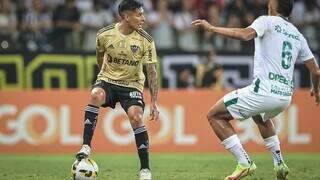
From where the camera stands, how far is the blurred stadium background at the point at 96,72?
55.7 ft

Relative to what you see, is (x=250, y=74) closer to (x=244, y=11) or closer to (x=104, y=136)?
(x=244, y=11)

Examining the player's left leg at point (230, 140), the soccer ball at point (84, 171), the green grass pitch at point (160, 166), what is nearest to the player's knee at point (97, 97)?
the soccer ball at point (84, 171)

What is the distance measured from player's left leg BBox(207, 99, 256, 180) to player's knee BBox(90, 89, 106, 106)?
1.49 metres

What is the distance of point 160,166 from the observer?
13266mm

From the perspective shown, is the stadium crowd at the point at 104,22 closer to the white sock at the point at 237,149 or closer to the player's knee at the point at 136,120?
the player's knee at the point at 136,120

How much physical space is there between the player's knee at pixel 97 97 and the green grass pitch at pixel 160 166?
130 cm

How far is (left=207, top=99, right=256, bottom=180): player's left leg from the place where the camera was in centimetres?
983

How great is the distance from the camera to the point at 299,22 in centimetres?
1984

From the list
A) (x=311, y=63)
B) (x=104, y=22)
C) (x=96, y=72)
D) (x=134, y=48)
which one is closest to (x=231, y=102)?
(x=311, y=63)

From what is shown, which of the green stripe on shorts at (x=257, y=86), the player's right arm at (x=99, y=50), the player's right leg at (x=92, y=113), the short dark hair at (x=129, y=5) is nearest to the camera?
the green stripe on shorts at (x=257, y=86)

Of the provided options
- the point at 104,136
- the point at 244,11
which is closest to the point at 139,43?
the point at 104,136

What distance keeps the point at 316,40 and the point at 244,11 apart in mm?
2054

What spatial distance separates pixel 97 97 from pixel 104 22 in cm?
880

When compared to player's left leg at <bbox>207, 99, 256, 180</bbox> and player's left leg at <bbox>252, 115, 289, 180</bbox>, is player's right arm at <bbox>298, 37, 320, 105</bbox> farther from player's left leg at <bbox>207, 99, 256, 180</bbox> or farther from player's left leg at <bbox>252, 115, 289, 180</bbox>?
player's left leg at <bbox>207, 99, 256, 180</bbox>
